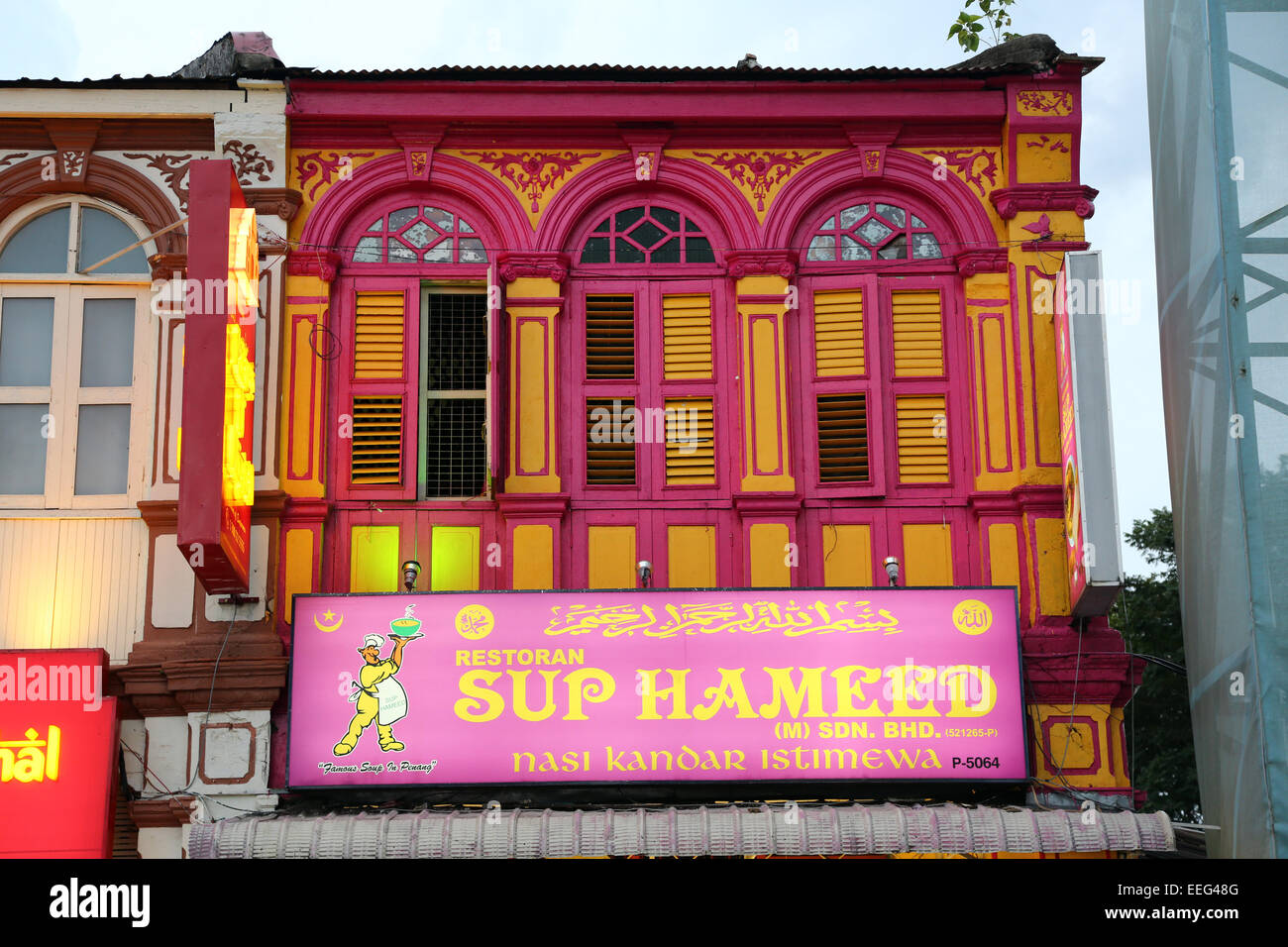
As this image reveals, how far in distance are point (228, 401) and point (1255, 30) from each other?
8.64 m

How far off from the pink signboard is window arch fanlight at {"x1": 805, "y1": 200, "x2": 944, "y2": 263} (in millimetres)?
3334

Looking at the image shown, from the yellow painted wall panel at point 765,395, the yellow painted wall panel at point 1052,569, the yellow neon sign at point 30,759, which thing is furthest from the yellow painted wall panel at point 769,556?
the yellow neon sign at point 30,759

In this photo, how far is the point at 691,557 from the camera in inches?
559

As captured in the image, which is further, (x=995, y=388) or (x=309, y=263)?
(x=309, y=263)

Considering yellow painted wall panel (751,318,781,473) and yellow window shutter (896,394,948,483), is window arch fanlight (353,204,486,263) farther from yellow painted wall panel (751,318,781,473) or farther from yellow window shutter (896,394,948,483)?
yellow window shutter (896,394,948,483)

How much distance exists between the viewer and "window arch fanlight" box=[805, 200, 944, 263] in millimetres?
15031

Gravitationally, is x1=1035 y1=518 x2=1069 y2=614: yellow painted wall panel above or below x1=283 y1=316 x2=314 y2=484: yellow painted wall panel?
below

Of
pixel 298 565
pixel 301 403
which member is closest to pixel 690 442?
pixel 301 403

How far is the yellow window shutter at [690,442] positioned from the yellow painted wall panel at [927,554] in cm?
178

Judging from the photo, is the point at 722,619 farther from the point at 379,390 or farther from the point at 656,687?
the point at 379,390

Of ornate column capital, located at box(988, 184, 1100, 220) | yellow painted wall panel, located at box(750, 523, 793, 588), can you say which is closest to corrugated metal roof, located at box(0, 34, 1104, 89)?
ornate column capital, located at box(988, 184, 1100, 220)

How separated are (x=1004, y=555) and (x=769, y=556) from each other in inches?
78.7

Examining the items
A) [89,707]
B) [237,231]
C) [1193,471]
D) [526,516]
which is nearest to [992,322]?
[1193,471]
